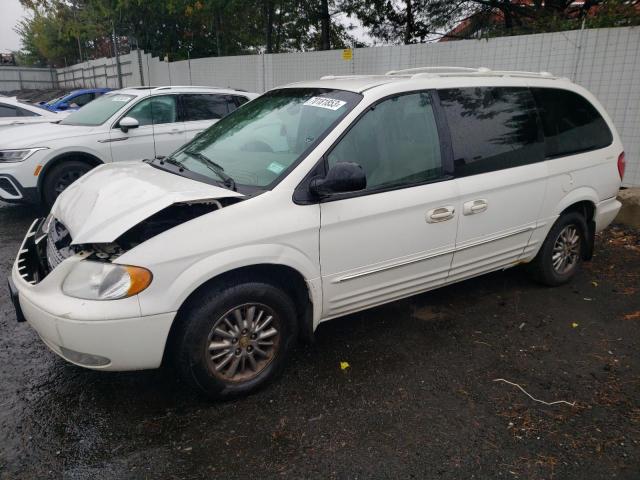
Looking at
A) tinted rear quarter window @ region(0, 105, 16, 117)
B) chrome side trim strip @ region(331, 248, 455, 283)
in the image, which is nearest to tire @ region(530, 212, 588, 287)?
chrome side trim strip @ region(331, 248, 455, 283)

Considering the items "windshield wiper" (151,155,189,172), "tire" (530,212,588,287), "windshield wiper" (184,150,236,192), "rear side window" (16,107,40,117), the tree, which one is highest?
the tree

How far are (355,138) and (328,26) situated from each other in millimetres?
15668

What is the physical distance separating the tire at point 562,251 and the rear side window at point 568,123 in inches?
24.9

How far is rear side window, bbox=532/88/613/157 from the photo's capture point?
4215 millimetres

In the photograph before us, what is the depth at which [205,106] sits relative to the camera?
7.79 meters

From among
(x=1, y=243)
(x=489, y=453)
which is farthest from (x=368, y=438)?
(x=1, y=243)

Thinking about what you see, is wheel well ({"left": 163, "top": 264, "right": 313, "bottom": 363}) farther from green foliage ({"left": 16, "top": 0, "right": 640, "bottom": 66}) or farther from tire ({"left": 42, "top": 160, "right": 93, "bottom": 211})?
green foliage ({"left": 16, "top": 0, "right": 640, "bottom": 66})

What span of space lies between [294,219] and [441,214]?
1.14 m

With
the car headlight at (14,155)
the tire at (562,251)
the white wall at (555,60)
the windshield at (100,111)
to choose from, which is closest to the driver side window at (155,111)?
the windshield at (100,111)

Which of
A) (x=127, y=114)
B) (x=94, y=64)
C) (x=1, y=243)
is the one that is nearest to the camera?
(x=1, y=243)

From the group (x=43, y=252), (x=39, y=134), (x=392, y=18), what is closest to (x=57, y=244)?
(x=43, y=252)

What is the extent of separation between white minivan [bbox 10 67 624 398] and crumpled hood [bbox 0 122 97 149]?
136 inches

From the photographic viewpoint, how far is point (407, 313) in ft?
13.8

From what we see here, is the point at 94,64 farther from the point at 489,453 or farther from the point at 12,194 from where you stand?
the point at 489,453
